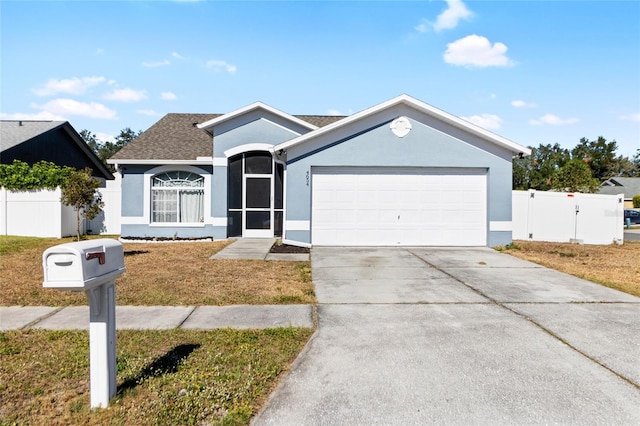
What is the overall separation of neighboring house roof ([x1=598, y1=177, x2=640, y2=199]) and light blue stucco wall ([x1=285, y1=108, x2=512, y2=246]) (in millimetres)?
40324

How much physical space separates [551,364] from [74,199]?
13.1 metres

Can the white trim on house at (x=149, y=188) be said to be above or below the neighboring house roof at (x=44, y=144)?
below

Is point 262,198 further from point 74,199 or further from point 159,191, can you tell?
point 74,199

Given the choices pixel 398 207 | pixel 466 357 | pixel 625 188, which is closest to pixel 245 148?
pixel 398 207

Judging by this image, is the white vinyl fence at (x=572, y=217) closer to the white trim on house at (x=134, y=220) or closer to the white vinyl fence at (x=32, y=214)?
the white trim on house at (x=134, y=220)

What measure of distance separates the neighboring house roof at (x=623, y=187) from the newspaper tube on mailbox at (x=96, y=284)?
5266 centimetres

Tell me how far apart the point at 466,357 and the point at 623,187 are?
55057 mm

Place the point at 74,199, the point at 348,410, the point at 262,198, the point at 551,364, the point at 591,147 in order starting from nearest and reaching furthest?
1. the point at 348,410
2. the point at 551,364
3. the point at 74,199
4. the point at 262,198
5. the point at 591,147

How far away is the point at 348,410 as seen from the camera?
3186mm

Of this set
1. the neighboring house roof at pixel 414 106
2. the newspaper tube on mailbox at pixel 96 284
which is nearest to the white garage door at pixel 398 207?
the neighboring house roof at pixel 414 106

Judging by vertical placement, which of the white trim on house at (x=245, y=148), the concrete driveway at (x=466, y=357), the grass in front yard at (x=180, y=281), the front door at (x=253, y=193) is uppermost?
the white trim on house at (x=245, y=148)

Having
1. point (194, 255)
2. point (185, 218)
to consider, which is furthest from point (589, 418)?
point (185, 218)

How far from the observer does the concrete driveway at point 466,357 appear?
10.4 ft

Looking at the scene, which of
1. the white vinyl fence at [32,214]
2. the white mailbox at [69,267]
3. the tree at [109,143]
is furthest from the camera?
the tree at [109,143]
